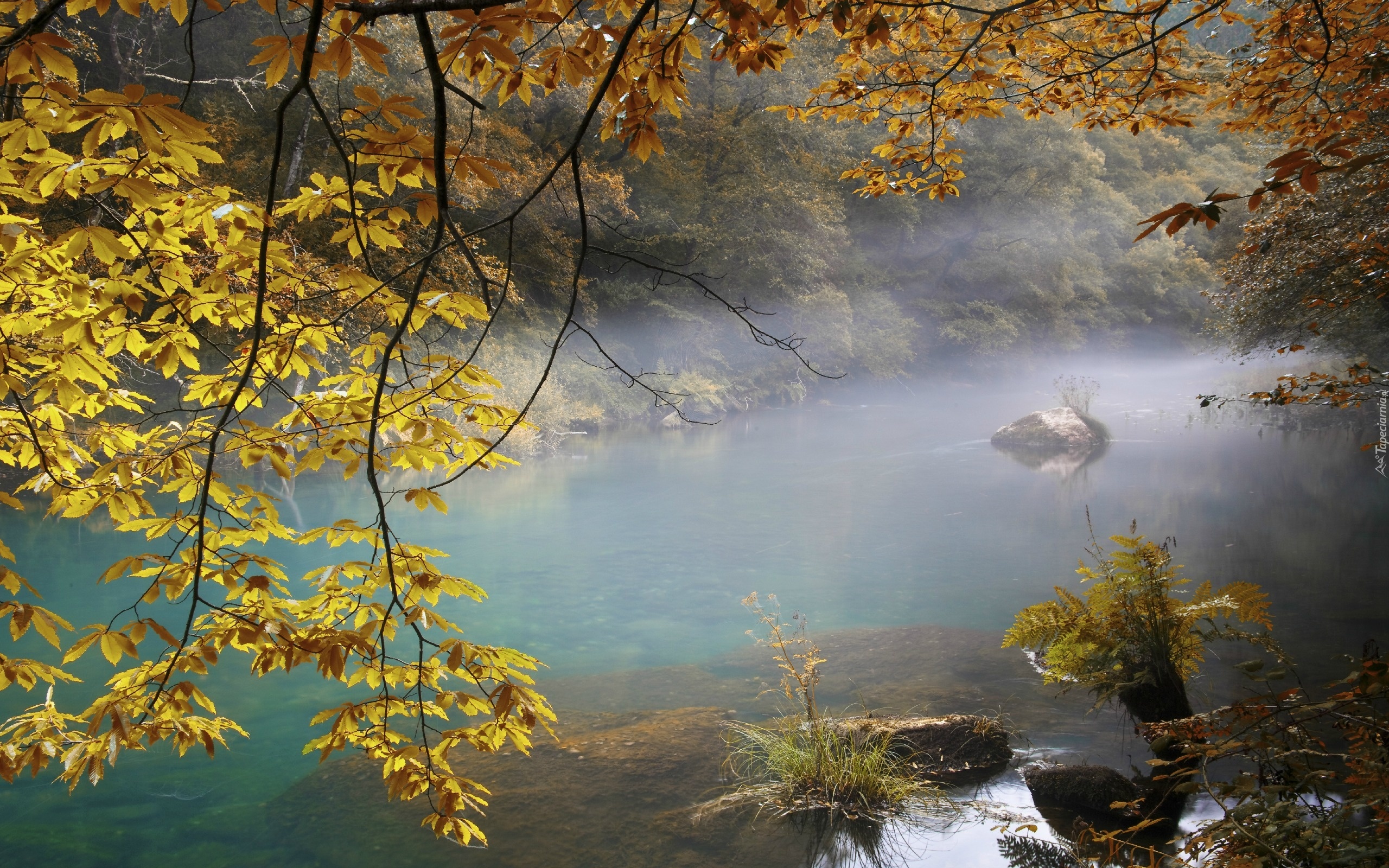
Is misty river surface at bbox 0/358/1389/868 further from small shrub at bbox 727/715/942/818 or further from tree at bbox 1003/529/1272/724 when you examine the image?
tree at bbox 1003/529/1272/724

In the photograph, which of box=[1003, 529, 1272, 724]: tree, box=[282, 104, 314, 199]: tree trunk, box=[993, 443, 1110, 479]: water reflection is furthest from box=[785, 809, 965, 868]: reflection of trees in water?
box=[993, 443, 1110, 479]: water reflection

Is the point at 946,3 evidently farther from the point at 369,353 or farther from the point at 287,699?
the point at 287,699

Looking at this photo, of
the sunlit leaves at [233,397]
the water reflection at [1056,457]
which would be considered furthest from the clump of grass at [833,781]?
the water reflection at [1056,457]

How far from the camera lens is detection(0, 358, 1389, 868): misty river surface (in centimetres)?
368

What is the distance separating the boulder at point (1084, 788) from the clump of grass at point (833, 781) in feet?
1.41

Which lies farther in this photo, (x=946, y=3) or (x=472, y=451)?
(x=946, y=3)

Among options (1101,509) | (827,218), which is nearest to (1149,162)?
(827,218)

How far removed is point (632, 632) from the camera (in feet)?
21.4

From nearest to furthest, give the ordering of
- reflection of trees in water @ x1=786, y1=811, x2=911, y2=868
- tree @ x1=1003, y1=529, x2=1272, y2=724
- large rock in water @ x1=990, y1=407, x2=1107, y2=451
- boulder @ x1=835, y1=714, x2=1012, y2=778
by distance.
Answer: reflection of trees in water @ x1=786, y1=811, x2=911, y2=868 < tree @ x1=1003, y1=529, x2=1272, y2=724 < boulder @ x1=835, y1=714, x2=1012, y2=778 < large rock in water @ x1=990, y1=407, x2=1107, y2=451

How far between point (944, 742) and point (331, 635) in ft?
9.72

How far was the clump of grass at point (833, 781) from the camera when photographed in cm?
348

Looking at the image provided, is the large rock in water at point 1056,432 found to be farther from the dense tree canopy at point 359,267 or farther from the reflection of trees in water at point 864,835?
the reflection of trees in water at point 864,835

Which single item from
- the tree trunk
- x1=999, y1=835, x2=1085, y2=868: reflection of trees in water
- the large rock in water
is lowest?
x1=999, y1=835, x2=1085, y2=868: reflection of trees in water

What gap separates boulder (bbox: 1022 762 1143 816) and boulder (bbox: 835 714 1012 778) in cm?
28
